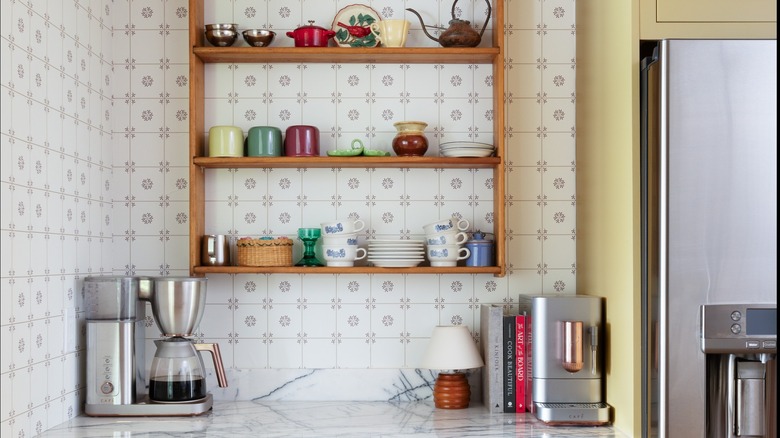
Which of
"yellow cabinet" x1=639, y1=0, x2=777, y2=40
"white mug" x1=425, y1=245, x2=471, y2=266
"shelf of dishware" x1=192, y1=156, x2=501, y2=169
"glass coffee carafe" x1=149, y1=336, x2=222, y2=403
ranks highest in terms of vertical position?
"yellow cabinet" x1=639, y1=0, x2=777, y2=40

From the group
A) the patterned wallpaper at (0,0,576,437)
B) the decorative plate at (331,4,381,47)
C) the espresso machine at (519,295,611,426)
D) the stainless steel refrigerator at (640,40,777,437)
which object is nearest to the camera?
the stainless steel refrigerator at (640,40,777,437)

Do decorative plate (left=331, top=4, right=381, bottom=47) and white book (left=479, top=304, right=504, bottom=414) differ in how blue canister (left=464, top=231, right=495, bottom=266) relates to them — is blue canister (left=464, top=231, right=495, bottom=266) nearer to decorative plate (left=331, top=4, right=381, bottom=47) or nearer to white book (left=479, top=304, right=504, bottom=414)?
white book (left=479, top=304, right=504, bottom=414)

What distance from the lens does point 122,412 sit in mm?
2381

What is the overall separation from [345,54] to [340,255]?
59cm

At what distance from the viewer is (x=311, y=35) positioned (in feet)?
8.42

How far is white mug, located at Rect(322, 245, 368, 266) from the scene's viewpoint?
8.34 ft

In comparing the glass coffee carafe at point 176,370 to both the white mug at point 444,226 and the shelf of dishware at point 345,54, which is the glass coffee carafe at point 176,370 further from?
the shelf of dishware at point 345,54

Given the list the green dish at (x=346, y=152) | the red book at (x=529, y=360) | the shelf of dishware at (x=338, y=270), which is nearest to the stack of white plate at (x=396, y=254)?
the shelf of dishware at (x=338, y=270)

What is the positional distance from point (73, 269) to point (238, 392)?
0.64 metres

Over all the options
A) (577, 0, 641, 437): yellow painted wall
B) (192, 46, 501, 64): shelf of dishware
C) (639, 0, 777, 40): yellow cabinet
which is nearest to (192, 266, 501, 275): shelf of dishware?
(577, 0, 641, 437): yellow painted wall

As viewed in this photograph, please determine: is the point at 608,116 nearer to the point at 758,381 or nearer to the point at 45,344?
the point at 758,381

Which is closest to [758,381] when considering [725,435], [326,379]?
[725,435]

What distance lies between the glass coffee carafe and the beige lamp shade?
23.8 inches

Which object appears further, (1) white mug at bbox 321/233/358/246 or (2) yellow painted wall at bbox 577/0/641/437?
(1) white mug at bbox 321/233/358/246
